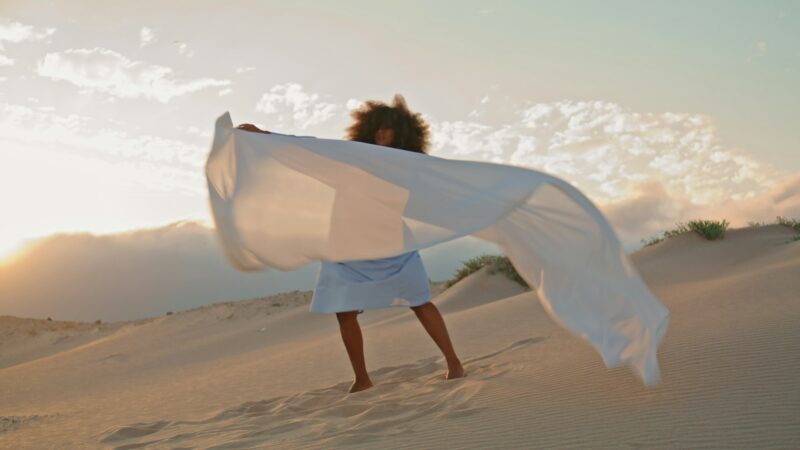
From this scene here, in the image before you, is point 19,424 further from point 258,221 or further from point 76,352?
point 76,352

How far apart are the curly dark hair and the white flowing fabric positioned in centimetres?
55

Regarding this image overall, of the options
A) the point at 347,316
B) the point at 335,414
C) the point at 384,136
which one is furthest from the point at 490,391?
the point at 384,136

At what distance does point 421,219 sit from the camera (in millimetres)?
4863

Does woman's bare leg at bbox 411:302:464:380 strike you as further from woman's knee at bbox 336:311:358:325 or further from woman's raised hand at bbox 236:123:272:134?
woman's raised hand at bbox 236:123:272:134

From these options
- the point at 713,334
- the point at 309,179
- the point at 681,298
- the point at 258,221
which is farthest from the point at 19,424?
the point at 681,298

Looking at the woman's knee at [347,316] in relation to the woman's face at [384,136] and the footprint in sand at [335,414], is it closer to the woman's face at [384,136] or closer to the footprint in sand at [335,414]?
the footprint in sand at [335,414]

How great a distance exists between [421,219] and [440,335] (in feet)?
3.10

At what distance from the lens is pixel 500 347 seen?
6.83 meters

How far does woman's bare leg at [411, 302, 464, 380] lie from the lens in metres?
5.25

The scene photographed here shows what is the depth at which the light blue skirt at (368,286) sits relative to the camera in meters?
5.20

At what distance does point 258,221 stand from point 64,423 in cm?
280

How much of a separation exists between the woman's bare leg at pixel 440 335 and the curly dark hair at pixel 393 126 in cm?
118

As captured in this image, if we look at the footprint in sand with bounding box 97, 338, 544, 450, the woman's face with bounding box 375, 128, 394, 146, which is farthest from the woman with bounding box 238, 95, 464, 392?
the footprint in sand with bounding box 97, 338, 544, 450

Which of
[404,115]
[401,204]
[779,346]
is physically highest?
[404,115]
